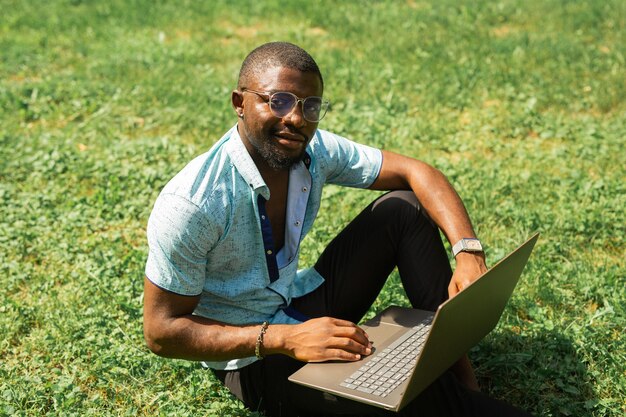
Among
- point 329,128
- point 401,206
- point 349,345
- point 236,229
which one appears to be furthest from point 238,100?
point 329,128

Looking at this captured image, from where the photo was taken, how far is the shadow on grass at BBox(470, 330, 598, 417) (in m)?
3.59

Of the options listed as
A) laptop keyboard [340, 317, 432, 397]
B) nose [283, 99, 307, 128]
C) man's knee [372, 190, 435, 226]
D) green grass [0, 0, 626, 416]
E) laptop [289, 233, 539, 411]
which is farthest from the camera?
green grass [0, 0, 626, 416]

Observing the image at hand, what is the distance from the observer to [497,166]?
5617mm

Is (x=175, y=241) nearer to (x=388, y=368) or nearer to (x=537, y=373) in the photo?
(x=388, y=368)

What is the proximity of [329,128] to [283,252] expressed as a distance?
3.00 meters

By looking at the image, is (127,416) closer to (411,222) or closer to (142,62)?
(411,222)

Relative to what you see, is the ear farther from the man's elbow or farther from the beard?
the man's elbow

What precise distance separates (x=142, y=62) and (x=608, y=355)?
4853 millimetres

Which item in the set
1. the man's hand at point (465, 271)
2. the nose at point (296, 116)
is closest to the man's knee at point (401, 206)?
the man's hand at point (465, 271)

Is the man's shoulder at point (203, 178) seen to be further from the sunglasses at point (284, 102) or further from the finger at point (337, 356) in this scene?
the finger at point (337, 356)

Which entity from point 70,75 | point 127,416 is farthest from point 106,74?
point 127,416

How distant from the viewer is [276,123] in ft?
10.2

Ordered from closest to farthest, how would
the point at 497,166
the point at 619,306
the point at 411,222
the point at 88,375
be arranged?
1. the point at 411,222
2. the point at 88,375
3. the point at 619,306
4. the point at 497,166

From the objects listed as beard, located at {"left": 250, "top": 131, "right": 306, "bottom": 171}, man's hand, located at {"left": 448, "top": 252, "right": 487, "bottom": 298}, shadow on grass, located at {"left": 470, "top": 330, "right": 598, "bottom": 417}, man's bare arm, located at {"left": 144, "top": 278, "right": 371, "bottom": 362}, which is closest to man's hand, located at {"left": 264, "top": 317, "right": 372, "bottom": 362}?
man's bare arm, located at {"left": 144, "top": 278, "right": 371, "bottom": 362}
